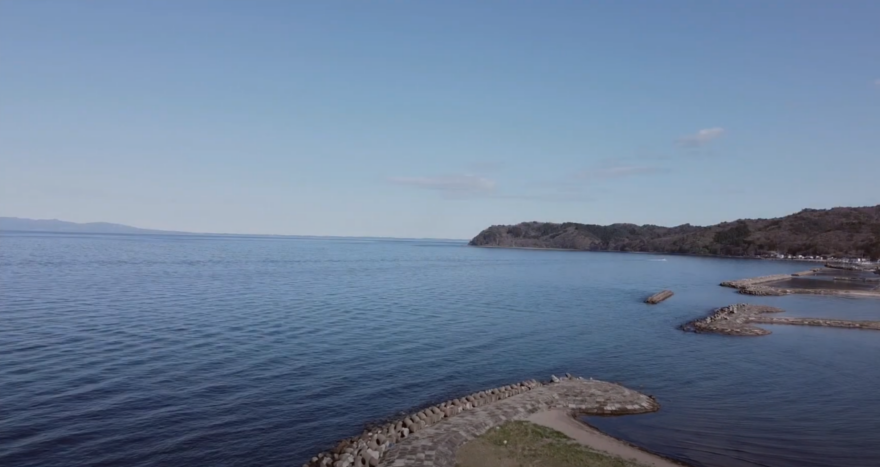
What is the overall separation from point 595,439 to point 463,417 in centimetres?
571

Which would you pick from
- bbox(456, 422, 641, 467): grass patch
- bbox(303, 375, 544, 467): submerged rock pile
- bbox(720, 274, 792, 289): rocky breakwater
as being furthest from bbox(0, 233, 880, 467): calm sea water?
bbox(720, 274, 792, 289): rocky breakwater

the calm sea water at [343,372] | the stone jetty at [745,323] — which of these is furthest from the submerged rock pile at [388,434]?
the stone jetty at [745,323]

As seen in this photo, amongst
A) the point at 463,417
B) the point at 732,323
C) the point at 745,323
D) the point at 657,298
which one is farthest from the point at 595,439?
the point at 657,298

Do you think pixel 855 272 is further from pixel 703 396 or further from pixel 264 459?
pixel 264 459

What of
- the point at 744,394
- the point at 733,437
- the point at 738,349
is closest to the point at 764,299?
the point at 738,349

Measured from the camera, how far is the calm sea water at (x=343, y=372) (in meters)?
21.6

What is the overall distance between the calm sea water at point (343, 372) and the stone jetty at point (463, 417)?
1549 mm

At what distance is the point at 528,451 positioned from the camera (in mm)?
20125

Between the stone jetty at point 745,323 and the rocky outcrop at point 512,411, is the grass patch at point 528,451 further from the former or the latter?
the stone jetty at point 745,323

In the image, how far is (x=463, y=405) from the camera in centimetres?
2492

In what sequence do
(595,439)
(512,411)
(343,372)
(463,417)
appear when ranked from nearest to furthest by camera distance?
(595,439) → (463,417) → (512,411) → (343,372)

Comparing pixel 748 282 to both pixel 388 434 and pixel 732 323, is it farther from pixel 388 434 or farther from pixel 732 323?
pixel 388 434

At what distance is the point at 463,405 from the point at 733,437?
1204 centimetres

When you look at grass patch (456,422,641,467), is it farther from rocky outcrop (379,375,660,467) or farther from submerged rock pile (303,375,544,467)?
submerged rock pile (303,375,544,467)
